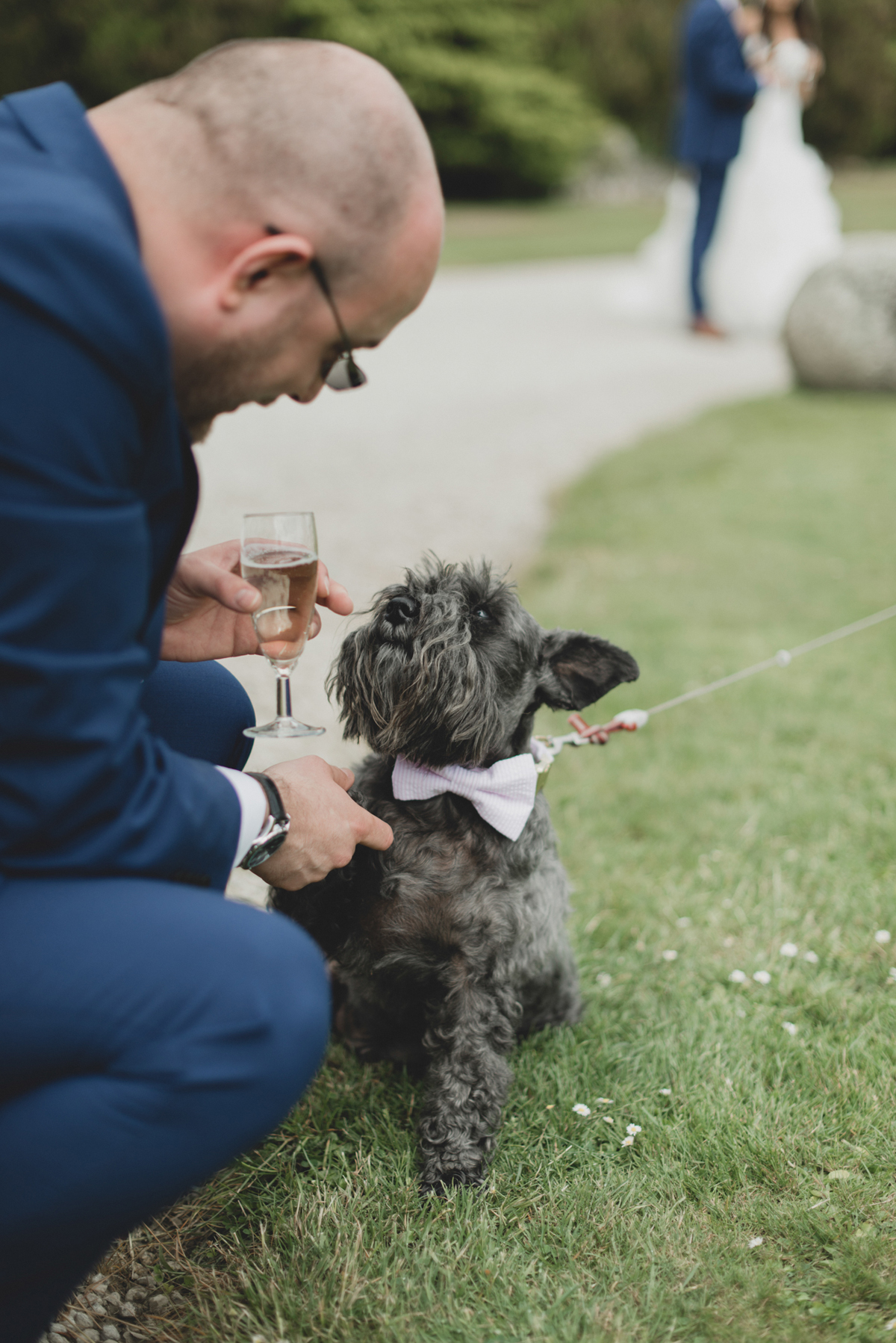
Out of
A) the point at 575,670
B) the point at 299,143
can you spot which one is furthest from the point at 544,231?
the point at 299,143

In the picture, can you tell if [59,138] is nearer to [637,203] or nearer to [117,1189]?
[117,1189]

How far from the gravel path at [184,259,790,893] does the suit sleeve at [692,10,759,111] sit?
8.79 feet

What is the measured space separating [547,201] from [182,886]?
1712 inches

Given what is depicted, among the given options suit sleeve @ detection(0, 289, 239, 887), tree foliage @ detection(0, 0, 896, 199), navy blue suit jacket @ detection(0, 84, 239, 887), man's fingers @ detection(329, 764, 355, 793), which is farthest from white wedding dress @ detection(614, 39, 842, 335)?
tree foliage @ detection(0, 0, 896, 199)

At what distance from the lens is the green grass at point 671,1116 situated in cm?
217

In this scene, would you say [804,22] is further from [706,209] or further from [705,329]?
[705,329]

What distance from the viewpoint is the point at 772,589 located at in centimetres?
652

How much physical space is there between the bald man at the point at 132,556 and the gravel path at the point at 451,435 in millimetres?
1942

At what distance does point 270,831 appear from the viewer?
207 centimetres

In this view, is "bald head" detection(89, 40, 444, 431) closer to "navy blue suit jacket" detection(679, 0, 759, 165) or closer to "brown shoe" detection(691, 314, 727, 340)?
"navy blue suit jacket" detection(679, 0, 759, 165)

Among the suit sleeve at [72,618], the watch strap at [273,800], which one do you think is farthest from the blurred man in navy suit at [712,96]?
the suit sleeve at [72,618]

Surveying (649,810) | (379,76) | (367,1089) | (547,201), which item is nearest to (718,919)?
(649,810)

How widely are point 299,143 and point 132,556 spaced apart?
26.4 inches

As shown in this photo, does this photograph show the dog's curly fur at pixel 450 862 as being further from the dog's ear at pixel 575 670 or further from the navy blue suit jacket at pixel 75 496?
the navy blue suit jacket at pixel 75 496
